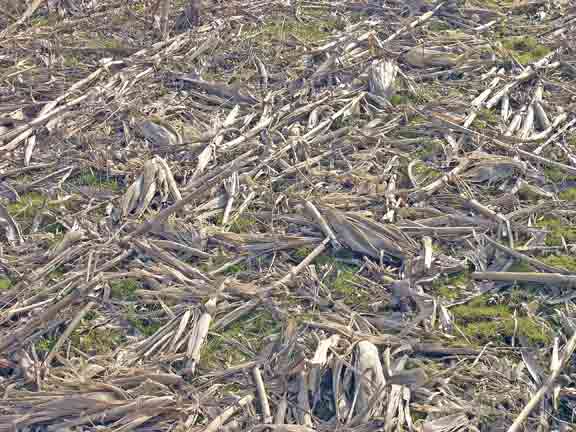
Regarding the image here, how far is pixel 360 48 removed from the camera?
7164mm

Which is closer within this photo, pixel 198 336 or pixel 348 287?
pixel 198 336

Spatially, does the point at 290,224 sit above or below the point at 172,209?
below

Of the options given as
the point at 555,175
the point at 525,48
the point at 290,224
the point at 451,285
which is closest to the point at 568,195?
→ the point at 555,175

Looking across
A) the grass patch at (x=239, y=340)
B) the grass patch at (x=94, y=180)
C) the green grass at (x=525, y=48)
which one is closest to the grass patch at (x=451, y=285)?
the grass patch at (x=239, y=340)

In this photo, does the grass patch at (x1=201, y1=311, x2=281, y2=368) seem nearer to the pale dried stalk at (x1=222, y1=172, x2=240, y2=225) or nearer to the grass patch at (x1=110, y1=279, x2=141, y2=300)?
the grass patch at (x1=110, y1=279, x2=141, y2=300)

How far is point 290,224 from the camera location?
5.08 metres

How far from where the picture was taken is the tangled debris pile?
3.95 meters

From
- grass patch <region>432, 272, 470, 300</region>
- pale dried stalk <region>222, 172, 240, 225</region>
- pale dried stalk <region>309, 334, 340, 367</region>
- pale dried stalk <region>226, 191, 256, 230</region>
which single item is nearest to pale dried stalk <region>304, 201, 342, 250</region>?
pale dried stalk <region>226, 191, 256, 230</region>

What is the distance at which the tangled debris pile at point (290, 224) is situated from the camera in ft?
12.9

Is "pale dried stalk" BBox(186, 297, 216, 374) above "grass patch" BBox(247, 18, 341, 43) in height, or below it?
below

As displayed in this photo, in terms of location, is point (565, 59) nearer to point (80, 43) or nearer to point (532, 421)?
point (532, 421)

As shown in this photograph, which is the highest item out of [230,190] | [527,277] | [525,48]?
[525,48]

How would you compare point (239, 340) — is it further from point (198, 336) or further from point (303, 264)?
point (303, 264)

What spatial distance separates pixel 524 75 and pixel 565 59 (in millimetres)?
568
